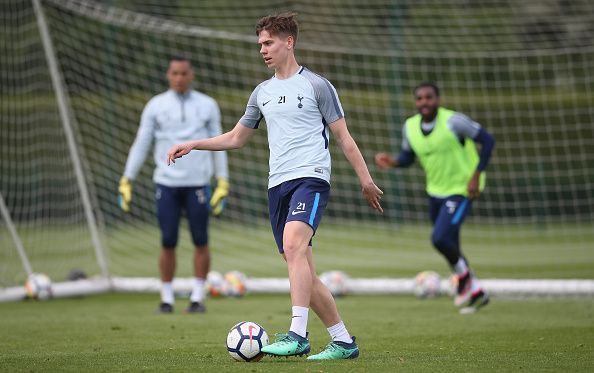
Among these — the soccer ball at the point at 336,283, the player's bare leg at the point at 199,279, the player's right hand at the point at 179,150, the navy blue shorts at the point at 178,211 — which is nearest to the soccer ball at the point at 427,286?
the soccer ball at the point at 336,283

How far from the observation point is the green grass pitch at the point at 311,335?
18.8 ft

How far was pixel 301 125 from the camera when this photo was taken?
6078 mm

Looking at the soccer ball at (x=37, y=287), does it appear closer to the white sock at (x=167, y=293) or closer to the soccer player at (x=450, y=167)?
the white sock at (x=167, y=293)

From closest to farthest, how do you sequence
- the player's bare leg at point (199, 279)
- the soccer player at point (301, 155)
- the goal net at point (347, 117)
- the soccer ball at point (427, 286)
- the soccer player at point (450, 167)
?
the soccer player at point (301, 155), the soccer player at point (450, 167), the player's bare leg at point (199, 279), the soccer ball at point (427, 286), the goal net at point (347, 117)

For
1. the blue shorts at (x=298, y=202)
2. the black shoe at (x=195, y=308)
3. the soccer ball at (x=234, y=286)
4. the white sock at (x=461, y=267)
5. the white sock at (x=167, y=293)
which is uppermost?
the blue shorts at (x=298, y=202)

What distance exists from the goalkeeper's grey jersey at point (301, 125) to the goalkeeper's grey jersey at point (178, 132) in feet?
11.4

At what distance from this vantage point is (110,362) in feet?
19.3

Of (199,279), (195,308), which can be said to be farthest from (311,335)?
(199,279)

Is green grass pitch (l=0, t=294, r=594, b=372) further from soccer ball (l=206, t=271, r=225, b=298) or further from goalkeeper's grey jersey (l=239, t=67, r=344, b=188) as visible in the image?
goalkeeper's grey jersey (l=239, t=67, r=344, b=188)

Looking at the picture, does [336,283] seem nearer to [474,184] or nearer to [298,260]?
[474,184]

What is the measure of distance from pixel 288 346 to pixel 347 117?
1083cm

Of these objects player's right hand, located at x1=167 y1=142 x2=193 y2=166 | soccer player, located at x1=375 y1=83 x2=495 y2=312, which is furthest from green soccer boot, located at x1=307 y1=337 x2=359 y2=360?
soccer player, located at x1=375 y1=83 x2=495 y2=312

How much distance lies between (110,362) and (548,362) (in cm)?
238

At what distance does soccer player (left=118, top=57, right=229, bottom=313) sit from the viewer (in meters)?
9.55
